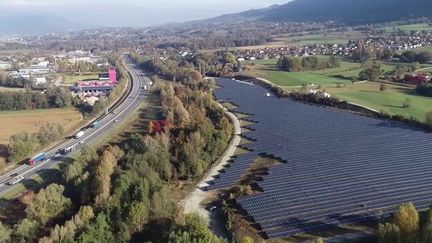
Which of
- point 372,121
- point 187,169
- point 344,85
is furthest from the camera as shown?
point 344,85

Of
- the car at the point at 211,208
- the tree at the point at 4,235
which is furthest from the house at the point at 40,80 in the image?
the tree at the point at 4,235

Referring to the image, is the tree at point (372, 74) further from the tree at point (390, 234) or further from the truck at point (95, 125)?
the tree at point (390, 234)

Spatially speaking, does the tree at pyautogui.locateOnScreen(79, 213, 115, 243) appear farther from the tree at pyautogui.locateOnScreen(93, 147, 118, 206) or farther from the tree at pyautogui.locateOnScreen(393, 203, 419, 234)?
the tree at pyautogui.locateOnScreen(393, 203, 419, 234)

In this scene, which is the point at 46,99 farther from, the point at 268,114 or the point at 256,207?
the point at 256,207

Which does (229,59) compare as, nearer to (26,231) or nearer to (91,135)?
(91,135)

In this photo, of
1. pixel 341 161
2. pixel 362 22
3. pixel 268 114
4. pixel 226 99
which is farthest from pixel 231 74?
pixel 362 22

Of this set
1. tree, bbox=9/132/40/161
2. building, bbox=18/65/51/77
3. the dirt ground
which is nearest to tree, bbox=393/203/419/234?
tree, bbox=9/132/40/161
